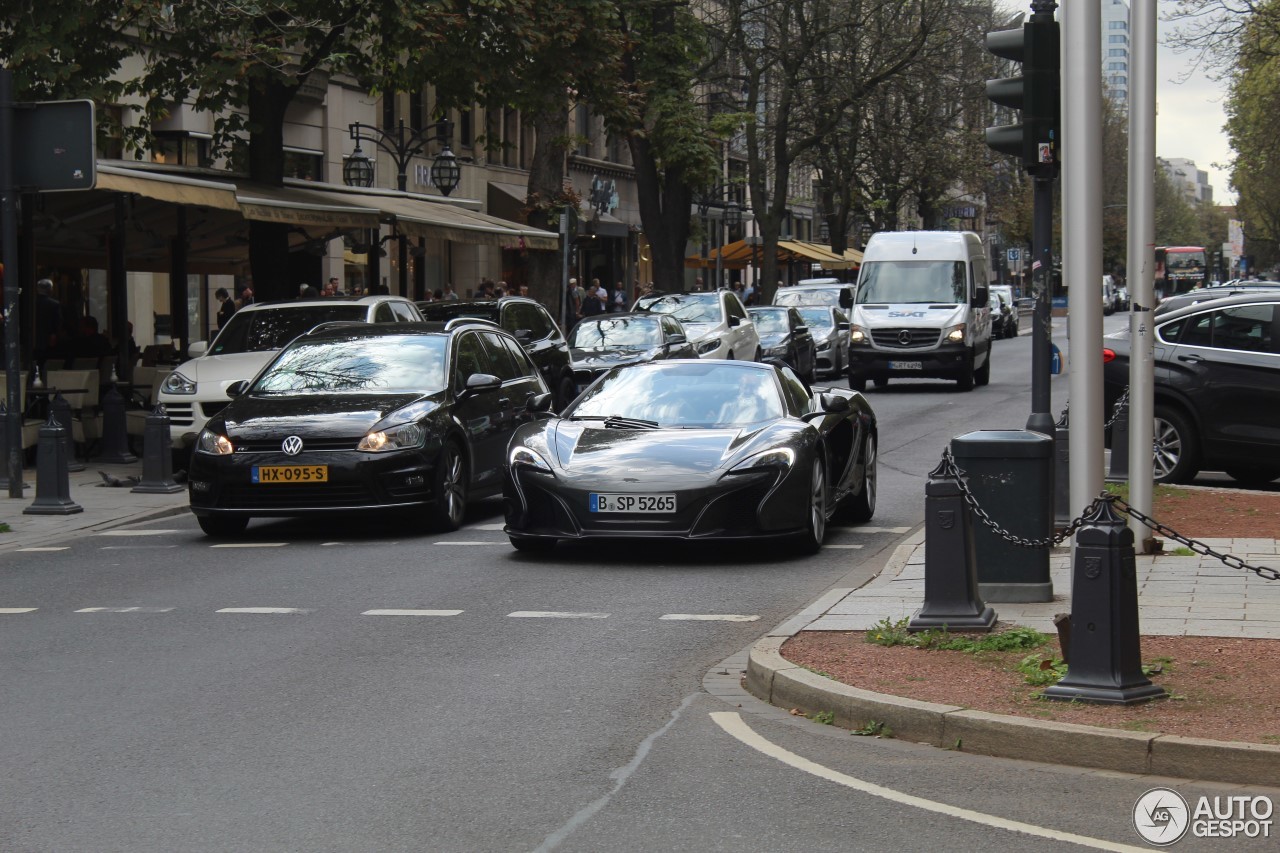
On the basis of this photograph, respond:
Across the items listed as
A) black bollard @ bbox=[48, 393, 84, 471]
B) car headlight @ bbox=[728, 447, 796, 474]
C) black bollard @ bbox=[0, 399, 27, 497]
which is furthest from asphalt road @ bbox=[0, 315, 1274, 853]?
black bollard @ bbox=[48, 393, 84, 471]

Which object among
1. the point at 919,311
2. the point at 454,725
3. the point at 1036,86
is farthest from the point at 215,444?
the point at 919,311

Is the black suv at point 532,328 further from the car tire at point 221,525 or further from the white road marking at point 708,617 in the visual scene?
the white road marking at point 708,617

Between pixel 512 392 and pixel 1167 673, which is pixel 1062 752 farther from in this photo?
pixel 512 392

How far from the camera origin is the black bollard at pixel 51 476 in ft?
50.2

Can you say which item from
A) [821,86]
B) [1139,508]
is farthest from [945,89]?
[1139,508]

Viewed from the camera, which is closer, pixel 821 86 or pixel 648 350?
pixel 648 350

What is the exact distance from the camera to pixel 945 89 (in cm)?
5841


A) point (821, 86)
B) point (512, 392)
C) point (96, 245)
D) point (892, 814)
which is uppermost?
point (821, 86)

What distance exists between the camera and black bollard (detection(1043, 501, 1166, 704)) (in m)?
6.89

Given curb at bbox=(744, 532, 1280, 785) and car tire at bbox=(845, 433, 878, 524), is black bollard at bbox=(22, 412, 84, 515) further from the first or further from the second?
curb at bbox=(744, 532, 1280, 785)

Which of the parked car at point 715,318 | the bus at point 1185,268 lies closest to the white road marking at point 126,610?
the parked car at point 715,318

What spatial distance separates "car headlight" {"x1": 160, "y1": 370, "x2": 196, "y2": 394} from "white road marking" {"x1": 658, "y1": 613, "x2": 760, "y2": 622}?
10.0 meters

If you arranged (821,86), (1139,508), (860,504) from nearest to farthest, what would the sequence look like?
(1139,508), (860,504), (821,86)

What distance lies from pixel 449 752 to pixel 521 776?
486 mm
